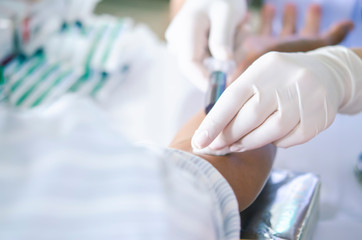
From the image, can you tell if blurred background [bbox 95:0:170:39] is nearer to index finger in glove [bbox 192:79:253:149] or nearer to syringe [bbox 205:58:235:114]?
syringe [bbox 205:58:235:114]

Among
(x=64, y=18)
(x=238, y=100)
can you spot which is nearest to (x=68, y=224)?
A: (x=238, y=100)

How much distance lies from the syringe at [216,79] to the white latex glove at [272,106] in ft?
0.37

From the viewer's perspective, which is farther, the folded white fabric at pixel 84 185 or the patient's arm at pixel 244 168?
the patient's arm at pixel 244 168

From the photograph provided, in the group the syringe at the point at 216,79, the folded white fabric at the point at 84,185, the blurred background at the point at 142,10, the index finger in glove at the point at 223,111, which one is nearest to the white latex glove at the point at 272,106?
the index finger in glove at the point at 223,111

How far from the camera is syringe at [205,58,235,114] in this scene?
0.77 meters

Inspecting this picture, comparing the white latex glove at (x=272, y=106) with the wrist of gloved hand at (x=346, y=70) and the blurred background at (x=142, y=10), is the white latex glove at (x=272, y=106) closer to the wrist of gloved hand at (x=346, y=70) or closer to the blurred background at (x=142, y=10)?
the wrist of gloved hand at (x=346, y=70)

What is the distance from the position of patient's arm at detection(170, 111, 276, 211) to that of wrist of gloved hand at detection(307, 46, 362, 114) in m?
0.15

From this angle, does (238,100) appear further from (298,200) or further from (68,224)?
(68,224)

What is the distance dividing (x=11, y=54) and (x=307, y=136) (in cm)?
108

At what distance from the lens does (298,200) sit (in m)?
0.68

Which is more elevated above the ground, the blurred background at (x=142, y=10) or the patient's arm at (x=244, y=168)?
the patient's arm at (x=244, y=168)

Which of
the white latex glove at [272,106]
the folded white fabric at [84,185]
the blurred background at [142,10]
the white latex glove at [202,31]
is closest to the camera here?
the folded white fabric at [84,185]

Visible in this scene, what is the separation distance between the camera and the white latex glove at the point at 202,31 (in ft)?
3.18

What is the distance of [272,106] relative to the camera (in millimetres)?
638
